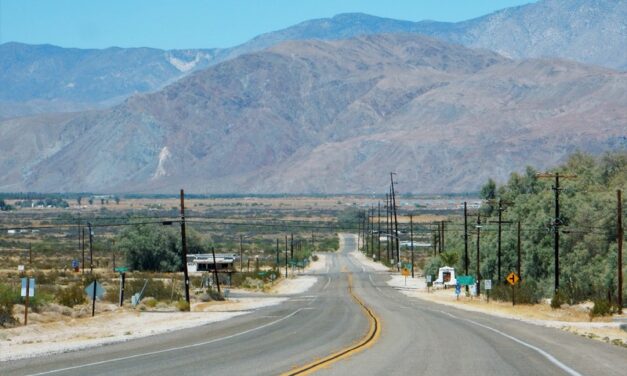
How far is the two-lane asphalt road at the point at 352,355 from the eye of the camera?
73.7 ft

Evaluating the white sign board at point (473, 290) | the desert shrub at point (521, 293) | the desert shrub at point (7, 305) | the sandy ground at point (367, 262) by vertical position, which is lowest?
the sandy ground at point (367, 262)

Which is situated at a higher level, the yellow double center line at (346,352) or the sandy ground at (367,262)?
the yellow double center line at (346,352)

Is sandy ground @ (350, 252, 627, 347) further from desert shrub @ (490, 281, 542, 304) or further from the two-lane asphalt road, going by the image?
the two-lane asphalt road

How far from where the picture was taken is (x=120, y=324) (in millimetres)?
39906

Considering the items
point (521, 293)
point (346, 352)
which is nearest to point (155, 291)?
point (521, 293)

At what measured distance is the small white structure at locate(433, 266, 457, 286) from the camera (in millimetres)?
91375

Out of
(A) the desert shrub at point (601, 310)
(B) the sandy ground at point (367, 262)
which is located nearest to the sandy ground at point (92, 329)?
(A) the desert shrub at point (601, 310)

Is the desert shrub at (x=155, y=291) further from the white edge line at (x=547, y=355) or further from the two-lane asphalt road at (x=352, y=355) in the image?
the white edge line at (x=547, y=355)

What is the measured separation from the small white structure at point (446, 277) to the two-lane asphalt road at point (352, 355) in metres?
50.1

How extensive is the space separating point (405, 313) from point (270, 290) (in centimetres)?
4248

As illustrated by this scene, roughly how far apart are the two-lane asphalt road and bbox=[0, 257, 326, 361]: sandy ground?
3.44 feet

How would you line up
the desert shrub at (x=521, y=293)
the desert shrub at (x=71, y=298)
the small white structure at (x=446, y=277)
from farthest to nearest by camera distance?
1. the small white structure at (x=446, y=277)
2. the desert shrub at (x=521, y=293)
3. the desert shrub at (x=71, y=298)

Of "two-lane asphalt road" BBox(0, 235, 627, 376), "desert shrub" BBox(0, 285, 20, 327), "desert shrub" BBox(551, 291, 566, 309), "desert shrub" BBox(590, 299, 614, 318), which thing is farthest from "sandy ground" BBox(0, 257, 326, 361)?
"desert shrub" BBox(551, 291, 566, 309)

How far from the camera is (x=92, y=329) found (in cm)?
3706
